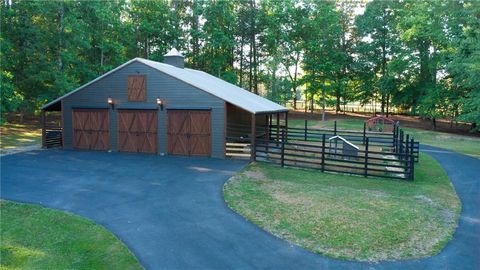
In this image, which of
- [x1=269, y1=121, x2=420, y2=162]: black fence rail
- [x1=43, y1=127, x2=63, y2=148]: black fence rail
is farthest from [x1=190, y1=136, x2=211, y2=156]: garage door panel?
[x1=43, y1=127, x2=63, y2=148]: black fence rail

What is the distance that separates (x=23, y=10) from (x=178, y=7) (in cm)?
1891

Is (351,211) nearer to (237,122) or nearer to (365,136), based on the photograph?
(237,122)

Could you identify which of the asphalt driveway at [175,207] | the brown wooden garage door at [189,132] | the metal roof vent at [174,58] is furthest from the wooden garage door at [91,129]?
the metal roof vent at [174,58]

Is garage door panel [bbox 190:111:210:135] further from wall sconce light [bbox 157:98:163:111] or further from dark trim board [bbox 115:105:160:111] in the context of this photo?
dark trim board [bbox 115:105:160:111]

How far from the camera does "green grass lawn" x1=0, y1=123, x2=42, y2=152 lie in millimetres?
19344

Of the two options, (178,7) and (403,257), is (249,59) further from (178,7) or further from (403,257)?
(403,257)

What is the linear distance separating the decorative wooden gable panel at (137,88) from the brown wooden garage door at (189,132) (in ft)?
5.74

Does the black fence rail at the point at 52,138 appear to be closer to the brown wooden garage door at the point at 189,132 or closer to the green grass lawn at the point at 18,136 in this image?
the green grass lawn at the point at 18,136

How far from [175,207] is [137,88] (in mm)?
9991

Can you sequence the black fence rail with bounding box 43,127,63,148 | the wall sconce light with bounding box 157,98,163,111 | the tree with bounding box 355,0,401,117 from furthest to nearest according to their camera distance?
the tree with bounding box 355,0,401,117 < the black fence rail with bounding box 43,127,63,148 < the wall sconce light with bounding box 157,98,163,111

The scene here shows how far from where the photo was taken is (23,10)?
2325 cm

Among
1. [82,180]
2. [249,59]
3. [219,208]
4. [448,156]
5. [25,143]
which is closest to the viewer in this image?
[219,208]

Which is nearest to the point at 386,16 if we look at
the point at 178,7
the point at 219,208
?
the point at 178,7

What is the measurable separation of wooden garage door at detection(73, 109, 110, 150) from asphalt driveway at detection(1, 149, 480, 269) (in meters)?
2.63
